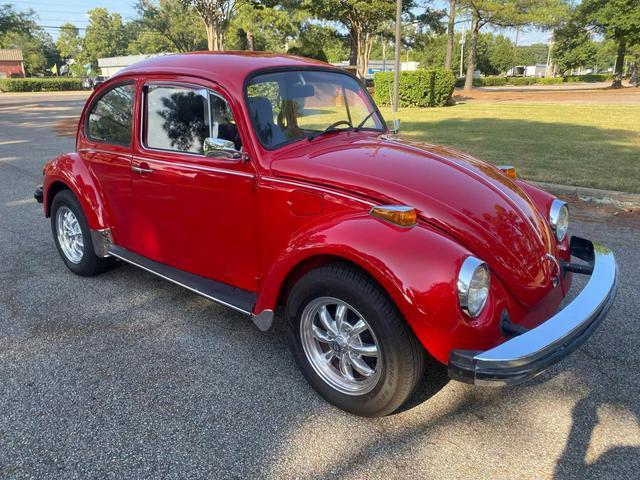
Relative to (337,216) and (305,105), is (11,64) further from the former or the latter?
(337,216)

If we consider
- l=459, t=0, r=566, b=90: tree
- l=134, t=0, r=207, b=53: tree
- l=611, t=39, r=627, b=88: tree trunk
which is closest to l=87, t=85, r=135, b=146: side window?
l=459, t=0, r=566, b=90: tree

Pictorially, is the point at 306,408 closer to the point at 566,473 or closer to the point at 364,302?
the point at 364,302

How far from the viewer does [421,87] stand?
23.5 m

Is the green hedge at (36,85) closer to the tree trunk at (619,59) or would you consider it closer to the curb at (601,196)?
the tree trunk at (619,59)

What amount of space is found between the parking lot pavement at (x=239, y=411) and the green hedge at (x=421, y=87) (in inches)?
830

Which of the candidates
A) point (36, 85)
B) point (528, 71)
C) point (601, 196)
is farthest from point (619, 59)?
point (528, 71)

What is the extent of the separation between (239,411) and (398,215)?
138cm

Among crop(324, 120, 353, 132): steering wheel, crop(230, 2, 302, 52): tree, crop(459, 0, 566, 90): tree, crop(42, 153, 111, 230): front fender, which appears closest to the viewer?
crop(324, 120, 353, 132): steering wheel

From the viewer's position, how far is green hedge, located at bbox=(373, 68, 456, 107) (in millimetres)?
23328

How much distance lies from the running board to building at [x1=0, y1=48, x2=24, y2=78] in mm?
90250

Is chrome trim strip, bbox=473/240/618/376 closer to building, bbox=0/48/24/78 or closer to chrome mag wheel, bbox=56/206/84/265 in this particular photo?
chrome mag wheel, bbox=56/206/84/265

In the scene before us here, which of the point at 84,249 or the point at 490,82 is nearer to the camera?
the point at 84,249

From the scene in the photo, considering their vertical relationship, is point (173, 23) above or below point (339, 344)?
above

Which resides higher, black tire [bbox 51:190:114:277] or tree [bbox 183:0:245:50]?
tree [bbox 183:0:245:50]
